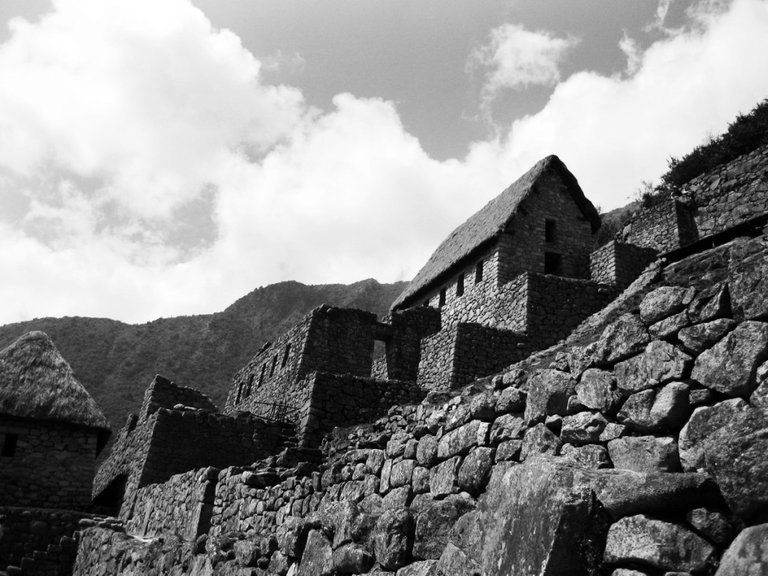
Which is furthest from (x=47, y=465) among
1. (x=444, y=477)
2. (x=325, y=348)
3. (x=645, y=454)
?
(x=645, y=454)

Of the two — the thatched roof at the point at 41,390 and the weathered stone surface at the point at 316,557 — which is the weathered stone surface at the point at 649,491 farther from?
the thatched roof at the point at 41,390

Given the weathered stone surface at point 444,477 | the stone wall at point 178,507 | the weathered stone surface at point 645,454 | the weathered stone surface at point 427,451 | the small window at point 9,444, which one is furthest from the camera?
the small window at point 9,444

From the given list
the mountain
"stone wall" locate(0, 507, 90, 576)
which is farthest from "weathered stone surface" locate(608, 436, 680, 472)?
the mountain

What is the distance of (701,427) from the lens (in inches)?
126

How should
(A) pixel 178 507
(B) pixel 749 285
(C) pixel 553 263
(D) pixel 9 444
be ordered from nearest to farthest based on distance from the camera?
(B) pixel 749 285, (A) pixel 178 507, (D) pixel 9 444, (C) pixel 553 263

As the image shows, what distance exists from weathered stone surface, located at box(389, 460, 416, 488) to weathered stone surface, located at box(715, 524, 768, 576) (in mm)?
3071

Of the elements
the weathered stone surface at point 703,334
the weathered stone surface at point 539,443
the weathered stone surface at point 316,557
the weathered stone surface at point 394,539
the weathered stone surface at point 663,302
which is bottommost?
the weathered stone surface at point 316,557

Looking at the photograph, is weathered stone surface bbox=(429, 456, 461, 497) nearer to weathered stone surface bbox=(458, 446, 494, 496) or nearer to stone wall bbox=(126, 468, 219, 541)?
weathered stone surface bbox=(458, 446, 494, 496)

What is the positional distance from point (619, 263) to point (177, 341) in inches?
1759

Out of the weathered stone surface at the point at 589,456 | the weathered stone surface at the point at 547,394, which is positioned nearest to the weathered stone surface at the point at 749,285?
the weathered stone surface at the point at 589,456

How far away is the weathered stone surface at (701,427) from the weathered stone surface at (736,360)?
7 centimetres

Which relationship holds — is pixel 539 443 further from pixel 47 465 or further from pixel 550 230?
pixel 550 230

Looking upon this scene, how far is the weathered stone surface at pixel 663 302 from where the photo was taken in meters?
3.62

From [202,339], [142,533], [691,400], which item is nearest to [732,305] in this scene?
[691,400]
